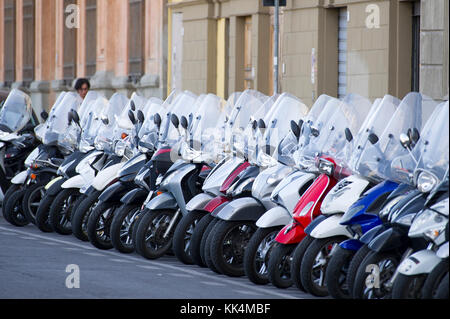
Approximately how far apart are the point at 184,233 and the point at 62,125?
390cm

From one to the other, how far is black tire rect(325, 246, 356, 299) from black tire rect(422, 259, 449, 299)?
1.20 meters

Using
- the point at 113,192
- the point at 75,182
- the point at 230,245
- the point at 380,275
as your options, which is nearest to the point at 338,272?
the point at 380,275

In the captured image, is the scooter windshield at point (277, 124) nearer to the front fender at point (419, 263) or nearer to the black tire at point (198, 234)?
the black tire at point (198, 234)

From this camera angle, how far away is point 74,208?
12.5 metres

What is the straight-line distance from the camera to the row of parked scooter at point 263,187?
26.9ft

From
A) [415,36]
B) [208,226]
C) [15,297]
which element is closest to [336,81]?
[415,36]

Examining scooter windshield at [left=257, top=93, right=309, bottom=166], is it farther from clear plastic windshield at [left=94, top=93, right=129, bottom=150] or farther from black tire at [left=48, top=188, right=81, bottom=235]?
black tire at [left=48, top=188, right=81, bottom=235]

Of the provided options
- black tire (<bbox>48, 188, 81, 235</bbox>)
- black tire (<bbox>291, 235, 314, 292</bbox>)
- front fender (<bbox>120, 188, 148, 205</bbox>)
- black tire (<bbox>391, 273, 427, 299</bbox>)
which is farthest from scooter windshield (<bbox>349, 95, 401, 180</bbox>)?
black tire (<bbox>48, 188, 81, 235</bbox>)

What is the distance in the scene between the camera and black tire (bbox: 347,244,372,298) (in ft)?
27.3

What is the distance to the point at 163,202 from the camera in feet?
36.1

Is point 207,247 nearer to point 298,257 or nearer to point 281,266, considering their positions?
point 281,266

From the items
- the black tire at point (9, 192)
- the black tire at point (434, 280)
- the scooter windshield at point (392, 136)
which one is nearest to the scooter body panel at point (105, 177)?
the black tire at point (9, 192)

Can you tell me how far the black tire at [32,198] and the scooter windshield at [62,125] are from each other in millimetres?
479

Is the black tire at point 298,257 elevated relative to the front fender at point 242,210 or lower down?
lower down
